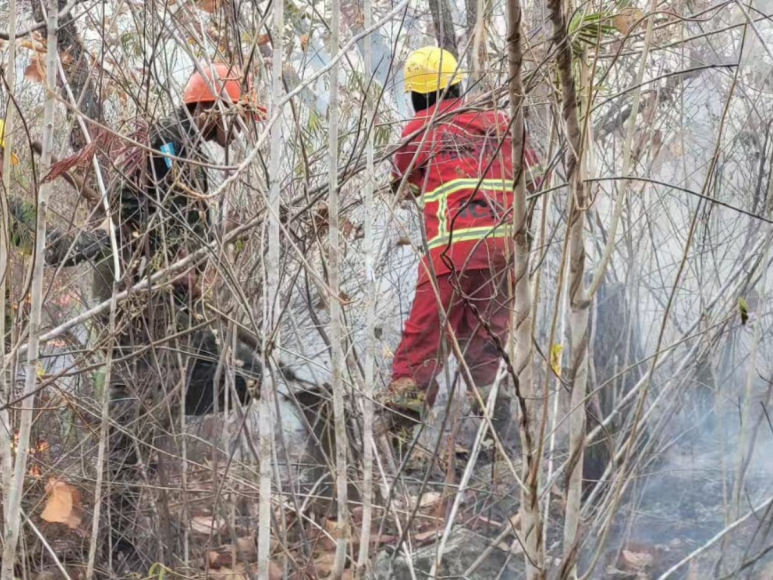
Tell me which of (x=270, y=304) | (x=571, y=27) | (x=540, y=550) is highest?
(x=571, y=27)

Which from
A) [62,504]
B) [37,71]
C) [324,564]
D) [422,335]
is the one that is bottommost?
[324,564]

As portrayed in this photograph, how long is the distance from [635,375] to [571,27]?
83.7 inches

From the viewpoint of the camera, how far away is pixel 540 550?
1.57m

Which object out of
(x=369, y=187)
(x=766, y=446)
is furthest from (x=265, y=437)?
(x=766, y=446)

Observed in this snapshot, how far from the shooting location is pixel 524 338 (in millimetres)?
1550

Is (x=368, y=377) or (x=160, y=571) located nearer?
(x=368, y=377)

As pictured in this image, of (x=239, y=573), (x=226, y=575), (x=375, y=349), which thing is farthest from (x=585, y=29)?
(x=239, y=573)

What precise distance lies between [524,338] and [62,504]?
1.95 m

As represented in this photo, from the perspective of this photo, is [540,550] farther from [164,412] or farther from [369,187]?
[164,412]

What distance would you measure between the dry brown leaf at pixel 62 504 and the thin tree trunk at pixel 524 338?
182 centimetres

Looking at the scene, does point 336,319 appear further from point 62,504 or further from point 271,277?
point 62,504

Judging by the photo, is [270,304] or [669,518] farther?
[669,518]

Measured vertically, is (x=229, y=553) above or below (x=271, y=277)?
below

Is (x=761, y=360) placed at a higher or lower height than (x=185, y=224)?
lower
